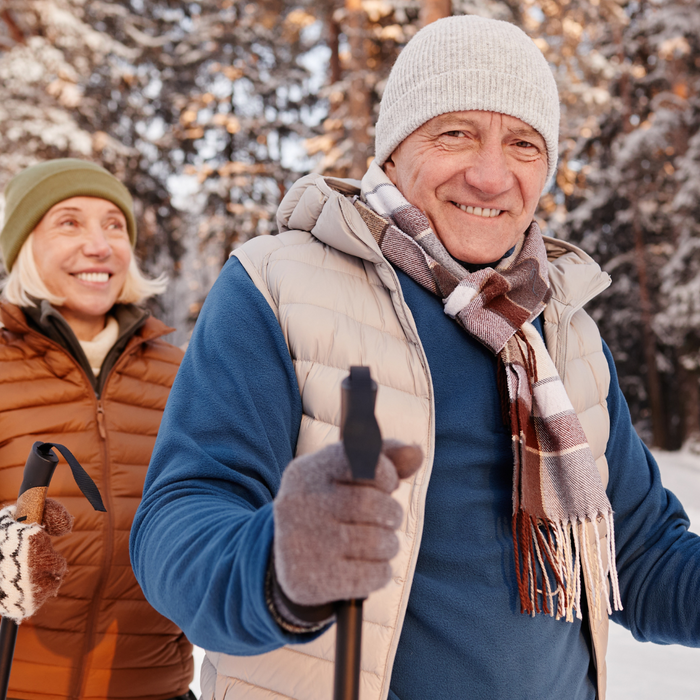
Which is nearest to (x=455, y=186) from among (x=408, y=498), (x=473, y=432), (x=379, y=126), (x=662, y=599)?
(x=379, y=126)

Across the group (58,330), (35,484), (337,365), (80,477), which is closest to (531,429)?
(337,365)

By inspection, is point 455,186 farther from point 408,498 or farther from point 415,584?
point 415,584

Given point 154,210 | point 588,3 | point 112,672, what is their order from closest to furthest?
1. point 112,672
2. point 588,3
3. point 154,210

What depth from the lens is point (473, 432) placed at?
5.36ft

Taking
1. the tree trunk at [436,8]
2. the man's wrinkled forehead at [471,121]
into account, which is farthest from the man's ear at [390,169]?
the tree trunk at [436,8]

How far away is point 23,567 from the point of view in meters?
1.87

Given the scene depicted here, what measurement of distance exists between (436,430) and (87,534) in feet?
4.54

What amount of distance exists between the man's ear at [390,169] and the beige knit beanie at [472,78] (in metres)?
0.06

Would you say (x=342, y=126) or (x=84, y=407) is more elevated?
(x=342, y=126)

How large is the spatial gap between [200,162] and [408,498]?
54.3 feet

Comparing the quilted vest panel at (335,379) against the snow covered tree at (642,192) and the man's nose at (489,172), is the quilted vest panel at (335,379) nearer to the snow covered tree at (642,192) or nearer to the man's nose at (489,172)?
the man's nose at (489,172)

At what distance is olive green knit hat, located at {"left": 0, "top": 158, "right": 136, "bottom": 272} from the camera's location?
275 centimetres

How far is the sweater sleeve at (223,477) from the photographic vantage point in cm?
98

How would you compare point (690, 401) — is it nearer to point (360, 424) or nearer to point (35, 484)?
point (35, 484)
